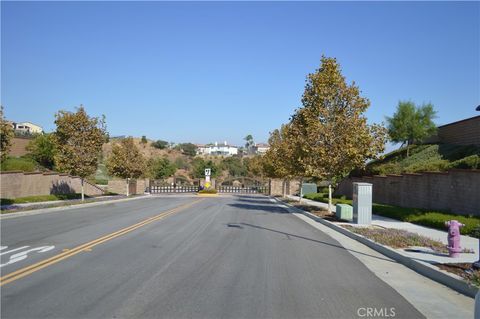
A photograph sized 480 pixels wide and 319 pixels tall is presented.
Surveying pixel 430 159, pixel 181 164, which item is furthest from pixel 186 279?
pixel 181 164

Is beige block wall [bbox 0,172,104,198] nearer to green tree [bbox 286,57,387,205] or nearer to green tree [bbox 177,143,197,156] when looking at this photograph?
green tree [bbox 286,57,387,205]

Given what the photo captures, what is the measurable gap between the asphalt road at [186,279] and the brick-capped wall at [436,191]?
747 centimetres

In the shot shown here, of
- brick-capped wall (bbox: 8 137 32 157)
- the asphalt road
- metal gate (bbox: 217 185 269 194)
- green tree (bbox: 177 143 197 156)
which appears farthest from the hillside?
green tree (bbox: 177 143 197 156)

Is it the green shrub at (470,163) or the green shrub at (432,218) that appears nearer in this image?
the green shrub at (432,218)

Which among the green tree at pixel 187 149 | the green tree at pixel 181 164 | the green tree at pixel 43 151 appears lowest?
the green tree at pixel 43 151

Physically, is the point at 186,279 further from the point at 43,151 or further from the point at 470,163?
the point at 43,151

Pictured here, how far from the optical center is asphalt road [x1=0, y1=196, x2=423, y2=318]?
670 centimetres

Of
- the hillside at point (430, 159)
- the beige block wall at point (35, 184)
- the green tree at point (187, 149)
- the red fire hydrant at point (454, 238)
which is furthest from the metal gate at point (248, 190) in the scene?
the green tree at point (187, 149)

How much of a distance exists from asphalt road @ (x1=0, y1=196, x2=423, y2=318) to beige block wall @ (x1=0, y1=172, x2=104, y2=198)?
1642cm

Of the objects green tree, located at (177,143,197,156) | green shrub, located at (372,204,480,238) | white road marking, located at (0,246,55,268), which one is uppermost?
green tree, located at (177,143,197,156)

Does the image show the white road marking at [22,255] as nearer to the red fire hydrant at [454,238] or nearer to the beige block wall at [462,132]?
the red fire hydrant at [454,238]

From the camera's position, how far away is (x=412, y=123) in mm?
39219

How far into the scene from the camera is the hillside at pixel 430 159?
23.2m

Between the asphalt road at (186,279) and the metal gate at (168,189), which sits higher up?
the metal gate at (168,189)
